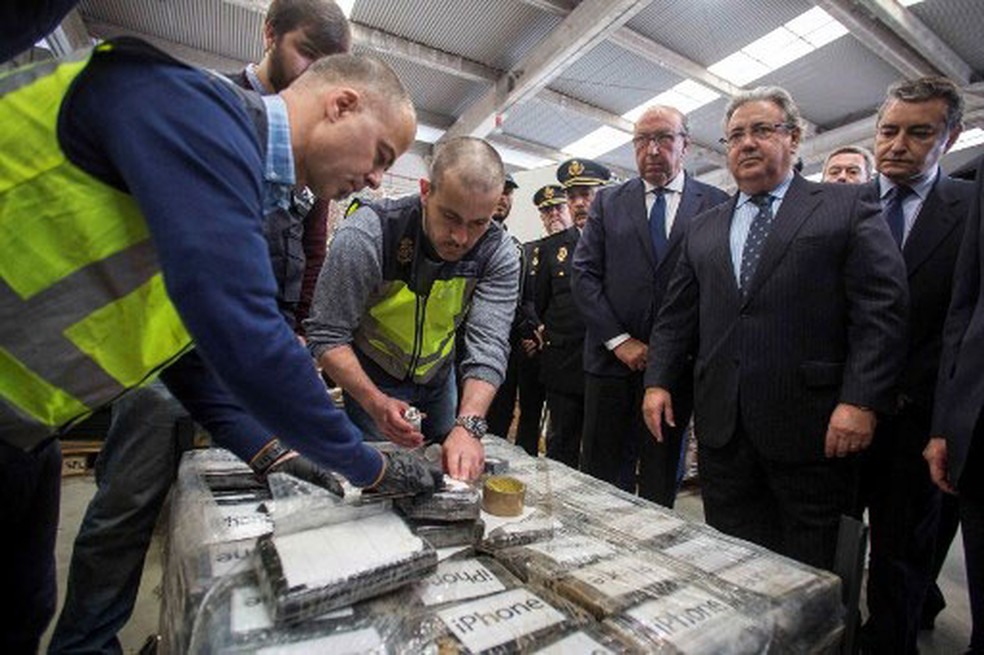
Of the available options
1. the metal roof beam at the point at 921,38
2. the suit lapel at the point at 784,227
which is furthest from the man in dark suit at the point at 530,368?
the metal roof beam at the point at 921,38

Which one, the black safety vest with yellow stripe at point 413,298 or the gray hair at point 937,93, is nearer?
the black safety vest with yellow stripe at point 413,298

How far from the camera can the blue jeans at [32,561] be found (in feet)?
3.47

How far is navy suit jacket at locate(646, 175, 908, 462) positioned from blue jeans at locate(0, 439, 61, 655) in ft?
5.67

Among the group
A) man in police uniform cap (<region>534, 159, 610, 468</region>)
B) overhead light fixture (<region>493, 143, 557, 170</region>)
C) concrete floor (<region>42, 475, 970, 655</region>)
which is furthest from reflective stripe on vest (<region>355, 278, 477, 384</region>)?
overhead light fixture (<region>493, 143, 557, 170</region>)

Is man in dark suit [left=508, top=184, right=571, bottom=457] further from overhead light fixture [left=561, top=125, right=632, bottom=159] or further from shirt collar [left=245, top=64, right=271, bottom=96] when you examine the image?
overhead light fixture [left=561, top=125, right=632, bottom=159]

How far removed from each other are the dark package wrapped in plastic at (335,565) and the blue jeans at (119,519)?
776 millimetres

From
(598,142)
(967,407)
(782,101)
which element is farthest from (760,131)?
(598,142)

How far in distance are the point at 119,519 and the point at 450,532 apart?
0.99m

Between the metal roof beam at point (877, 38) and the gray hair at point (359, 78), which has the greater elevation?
the metal roof beam at point (877, 38)

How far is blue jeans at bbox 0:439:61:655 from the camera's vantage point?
41.6 inches

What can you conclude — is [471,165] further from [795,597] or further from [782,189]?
[795,597]

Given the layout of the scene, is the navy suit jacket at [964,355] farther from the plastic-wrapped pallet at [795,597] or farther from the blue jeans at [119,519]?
the blue jeans at [119,519]

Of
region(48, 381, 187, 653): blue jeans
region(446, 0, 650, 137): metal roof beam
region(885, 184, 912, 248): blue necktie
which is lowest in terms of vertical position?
region(48, 381, 187, 653): blue jeans

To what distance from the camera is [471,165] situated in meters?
1.44
